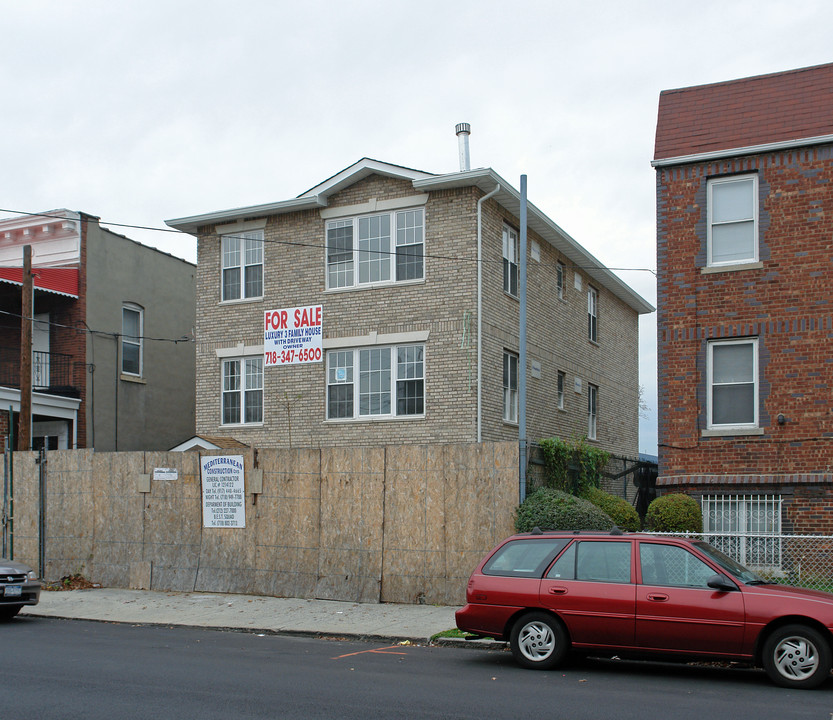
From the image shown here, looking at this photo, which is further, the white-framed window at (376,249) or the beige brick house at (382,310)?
the white-framed window at (376,249)

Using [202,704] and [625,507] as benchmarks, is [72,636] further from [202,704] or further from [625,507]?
[625,507]

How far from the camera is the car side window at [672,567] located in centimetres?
958

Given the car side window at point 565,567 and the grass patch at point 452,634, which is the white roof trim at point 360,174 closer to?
the grass patch at point 452,634

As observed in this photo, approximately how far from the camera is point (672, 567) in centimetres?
973

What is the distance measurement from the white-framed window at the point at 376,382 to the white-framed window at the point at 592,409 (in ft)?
26.1

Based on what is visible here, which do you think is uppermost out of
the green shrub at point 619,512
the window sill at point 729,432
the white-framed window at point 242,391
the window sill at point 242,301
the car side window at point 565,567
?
the window sill at point 242,301

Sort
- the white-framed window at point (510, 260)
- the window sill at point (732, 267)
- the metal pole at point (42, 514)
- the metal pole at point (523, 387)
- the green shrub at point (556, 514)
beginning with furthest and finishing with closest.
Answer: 1. the white-framed window at point (510, 260)
2. the metal pole at point (42, 514)
3. the window sill at point (732, 267)
4. the metal pole at point (523, 387)
5. the green shrub at point (556, 514)

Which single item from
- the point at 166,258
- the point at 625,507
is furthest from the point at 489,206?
the point at 166,258

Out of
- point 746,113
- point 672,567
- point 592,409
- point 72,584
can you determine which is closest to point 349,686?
point 672,567

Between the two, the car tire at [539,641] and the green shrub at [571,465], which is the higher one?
the green shrub at [571,465]

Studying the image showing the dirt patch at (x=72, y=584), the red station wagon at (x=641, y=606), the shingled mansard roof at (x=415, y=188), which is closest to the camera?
the red station wagon at (x=641, y=606)

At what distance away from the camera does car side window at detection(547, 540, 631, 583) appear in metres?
9.93

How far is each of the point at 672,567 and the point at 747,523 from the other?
7.60 metres

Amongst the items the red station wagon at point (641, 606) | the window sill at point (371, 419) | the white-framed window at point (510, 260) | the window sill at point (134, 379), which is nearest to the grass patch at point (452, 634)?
the red station wagon at point (641, 606)
